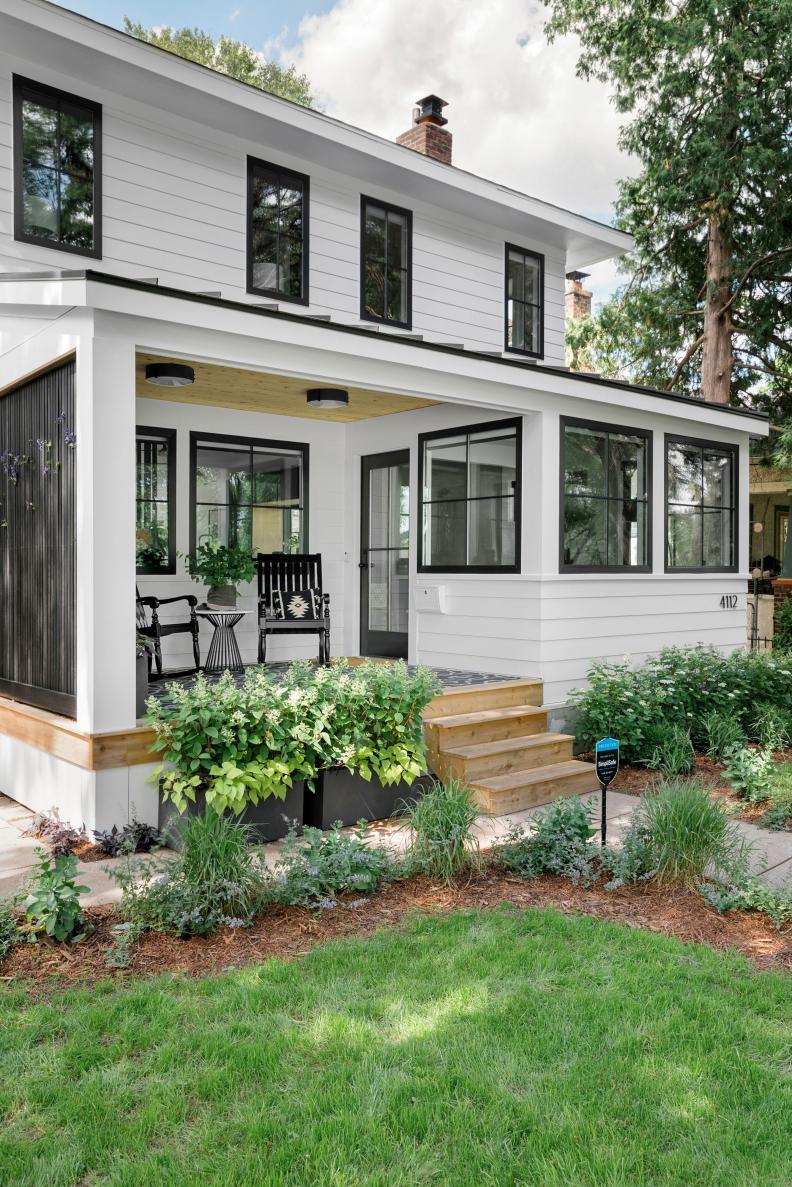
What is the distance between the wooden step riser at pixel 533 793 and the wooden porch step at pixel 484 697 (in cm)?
73

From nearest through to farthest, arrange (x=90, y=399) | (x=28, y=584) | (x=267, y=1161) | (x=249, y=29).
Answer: (x=267, y=1161), (x=90, y=399), (x=28, y=584), (x=249, y=29)

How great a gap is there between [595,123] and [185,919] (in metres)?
16.5

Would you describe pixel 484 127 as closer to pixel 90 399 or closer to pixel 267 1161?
pixel 90 399

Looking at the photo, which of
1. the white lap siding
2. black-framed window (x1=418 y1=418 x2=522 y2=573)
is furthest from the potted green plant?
the white lap siding

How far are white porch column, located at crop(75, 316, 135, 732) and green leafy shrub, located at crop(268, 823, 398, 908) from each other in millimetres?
1186

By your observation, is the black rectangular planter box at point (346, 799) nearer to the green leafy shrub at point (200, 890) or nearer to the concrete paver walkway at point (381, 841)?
the concrete paver walkway at point (381, 841)

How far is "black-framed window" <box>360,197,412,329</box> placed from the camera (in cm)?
772

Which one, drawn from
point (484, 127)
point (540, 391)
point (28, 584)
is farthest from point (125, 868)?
point (484, 127)

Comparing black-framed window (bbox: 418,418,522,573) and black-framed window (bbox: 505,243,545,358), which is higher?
black-framed window (bbox: 505,243,545,358)

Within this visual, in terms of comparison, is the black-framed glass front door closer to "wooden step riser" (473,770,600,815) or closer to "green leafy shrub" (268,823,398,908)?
"wooden step riser" (473,770,600,815)

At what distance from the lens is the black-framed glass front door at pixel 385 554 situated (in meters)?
7.67

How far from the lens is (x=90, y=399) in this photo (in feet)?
13.8

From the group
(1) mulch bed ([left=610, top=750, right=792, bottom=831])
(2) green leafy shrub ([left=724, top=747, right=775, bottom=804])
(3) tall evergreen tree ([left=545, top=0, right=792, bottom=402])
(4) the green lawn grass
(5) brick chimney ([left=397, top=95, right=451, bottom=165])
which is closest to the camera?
(4) the green lawn grass

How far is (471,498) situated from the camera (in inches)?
276
